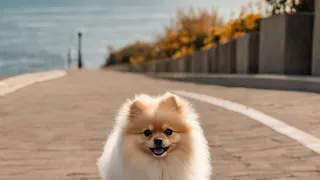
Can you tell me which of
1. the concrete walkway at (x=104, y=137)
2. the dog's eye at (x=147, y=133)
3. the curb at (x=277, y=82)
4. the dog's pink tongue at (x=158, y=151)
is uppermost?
the dog's eye at (x=147, y=133)

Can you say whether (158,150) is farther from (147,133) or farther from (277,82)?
(277,82)

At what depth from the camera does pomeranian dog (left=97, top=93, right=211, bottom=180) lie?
17.3 ft

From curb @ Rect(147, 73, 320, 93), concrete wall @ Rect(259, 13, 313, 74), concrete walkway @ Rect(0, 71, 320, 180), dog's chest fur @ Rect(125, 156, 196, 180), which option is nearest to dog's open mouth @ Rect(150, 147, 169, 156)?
dog's chest fur @ Rect(125, 156, 196, 180)

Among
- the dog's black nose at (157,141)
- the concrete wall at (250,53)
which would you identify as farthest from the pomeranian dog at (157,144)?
the concrete wall at (250,53)

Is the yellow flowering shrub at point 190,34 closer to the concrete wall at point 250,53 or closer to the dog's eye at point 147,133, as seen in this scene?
the concrete wall at point 250,53

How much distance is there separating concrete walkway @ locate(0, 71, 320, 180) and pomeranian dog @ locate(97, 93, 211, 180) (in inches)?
63.9

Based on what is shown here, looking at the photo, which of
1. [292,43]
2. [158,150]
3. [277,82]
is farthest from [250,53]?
[158,150]

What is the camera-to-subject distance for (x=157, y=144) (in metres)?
5.15

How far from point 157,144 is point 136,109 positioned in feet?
1.47

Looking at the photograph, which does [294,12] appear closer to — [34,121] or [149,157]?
[34,121]

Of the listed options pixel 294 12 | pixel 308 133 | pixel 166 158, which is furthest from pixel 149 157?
pixel 294 12

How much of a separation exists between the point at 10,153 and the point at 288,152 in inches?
146

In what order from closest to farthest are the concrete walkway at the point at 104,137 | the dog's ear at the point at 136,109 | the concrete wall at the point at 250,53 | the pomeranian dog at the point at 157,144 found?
1. the pomeranian dog at the point at 157,144
2. the dog's ear at the point at 136,109
3. the concrete walkway at the point at 104,137
4. the concrete wall at the point at 250,53

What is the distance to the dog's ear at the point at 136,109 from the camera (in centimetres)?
543
